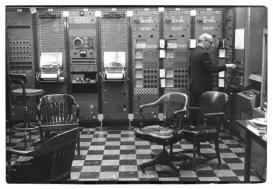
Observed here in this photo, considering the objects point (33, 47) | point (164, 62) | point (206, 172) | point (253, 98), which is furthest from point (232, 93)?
point (33, 47)

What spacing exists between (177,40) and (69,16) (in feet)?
6.83

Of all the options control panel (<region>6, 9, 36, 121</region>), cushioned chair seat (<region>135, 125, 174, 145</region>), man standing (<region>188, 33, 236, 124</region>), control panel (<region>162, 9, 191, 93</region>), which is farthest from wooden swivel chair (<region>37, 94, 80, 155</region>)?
control panel (<region>162, 9, 191, 93</region>)

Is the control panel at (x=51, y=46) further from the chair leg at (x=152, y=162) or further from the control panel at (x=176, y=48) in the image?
the chair leg at (x=152, y=162)

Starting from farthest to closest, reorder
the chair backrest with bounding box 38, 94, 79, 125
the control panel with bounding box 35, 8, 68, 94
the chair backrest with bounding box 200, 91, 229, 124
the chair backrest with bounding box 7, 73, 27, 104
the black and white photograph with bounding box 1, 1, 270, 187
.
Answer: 1. the control panel with bounding box 35, 8, 68, 94
2. the black and white photograph with bounding box 1, 1, 270, 187
3. the chair backrest with bounding box 7, 73, 27, 104
4. the chair backrest with bounding box 38, 94, 79, 125
5. the chair backrest with bounding box 200, 91, 229, 124

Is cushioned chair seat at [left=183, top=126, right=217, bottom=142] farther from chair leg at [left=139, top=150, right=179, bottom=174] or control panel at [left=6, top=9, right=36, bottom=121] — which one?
control panel at [left=6, top=9, right=36, bottom=121]

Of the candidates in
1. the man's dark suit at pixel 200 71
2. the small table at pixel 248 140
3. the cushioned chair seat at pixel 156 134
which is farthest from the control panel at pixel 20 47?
the small table at pixel 248 140

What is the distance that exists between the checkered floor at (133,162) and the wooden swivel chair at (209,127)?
0.82ft

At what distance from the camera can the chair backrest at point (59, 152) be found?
322cm

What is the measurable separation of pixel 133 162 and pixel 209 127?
1.14 meters

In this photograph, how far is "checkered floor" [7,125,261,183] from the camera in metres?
4.56

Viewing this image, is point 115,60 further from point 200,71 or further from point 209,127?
point 209,127

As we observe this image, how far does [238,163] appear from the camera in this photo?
511 centimetres

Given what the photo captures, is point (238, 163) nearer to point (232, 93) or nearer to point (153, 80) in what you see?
point (232, 93)

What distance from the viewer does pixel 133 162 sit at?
16.8 feet
